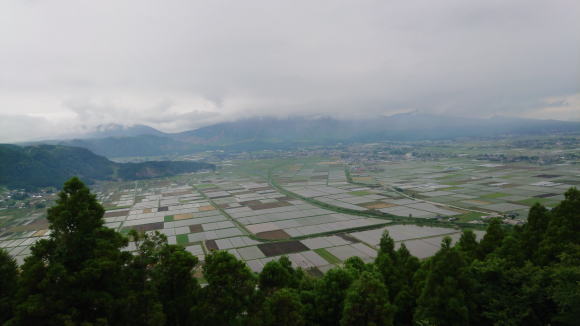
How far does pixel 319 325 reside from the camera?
2047cm

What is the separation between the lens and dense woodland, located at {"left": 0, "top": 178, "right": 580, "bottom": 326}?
1370 centimetres

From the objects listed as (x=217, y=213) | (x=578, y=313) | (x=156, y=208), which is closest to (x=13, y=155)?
(x=156, y=208)

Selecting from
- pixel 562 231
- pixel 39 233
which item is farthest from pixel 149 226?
pixel 562 231

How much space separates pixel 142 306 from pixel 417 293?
18814 mm

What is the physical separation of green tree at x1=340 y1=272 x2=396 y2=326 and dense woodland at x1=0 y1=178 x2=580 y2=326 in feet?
0.18

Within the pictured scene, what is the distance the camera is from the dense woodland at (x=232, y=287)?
539 inches

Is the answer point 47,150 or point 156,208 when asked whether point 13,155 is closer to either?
point 47,150

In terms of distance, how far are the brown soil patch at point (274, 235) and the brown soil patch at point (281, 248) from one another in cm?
276

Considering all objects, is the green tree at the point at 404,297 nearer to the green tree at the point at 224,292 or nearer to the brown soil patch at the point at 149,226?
the green tree at the point at 224,292

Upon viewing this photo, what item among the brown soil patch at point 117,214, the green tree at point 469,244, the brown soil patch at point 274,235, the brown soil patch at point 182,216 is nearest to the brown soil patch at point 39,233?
the brown soil patch at point 117,214

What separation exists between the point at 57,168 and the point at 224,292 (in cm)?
20025

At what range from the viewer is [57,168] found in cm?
17175

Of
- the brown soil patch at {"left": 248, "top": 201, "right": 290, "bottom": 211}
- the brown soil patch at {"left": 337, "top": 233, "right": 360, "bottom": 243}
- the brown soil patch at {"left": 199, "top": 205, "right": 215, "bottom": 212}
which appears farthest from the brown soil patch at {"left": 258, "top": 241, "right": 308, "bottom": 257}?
the brown soil patch at {"left": 199, "top": 205, "right": 215, "bottom": 212}

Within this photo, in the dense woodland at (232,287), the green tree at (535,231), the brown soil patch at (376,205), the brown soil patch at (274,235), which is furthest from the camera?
the brown soil patch at (376,205)
